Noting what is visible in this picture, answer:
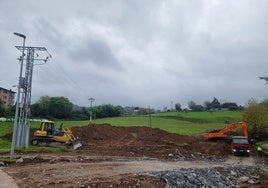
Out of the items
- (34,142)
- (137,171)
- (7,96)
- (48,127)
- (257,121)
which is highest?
(7,96)

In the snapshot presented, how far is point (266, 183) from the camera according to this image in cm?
2061

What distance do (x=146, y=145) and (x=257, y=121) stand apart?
18940 mm

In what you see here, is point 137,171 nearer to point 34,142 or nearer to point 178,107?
point 34,142

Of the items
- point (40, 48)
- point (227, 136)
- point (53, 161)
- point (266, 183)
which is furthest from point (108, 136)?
point (266, 183)

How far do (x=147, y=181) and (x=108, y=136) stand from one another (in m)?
34.4

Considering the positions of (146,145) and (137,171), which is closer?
(137,171)

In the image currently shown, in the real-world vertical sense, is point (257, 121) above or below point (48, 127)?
above

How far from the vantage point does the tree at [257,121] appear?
4928cm

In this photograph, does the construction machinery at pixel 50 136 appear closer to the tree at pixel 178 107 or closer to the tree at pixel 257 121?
the tree at pixel 257 121

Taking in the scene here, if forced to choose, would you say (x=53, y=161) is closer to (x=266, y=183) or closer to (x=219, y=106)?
(x=266, y=183)

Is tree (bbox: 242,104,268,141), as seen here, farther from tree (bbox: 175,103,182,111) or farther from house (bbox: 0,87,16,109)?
house (bbox: 0,87,16,109)

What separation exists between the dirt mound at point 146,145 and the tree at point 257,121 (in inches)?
376

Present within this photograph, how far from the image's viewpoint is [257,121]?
4975 centimetres

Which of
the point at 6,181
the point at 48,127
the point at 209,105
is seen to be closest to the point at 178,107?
the point at 209,105
